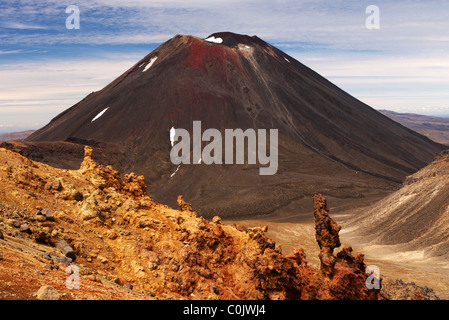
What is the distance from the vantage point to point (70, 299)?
5.97m

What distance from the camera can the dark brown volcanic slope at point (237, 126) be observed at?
182 ft

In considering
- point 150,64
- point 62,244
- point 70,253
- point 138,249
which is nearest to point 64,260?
point 70,253

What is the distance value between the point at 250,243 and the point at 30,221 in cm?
464

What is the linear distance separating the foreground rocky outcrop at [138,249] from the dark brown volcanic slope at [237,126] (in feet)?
122

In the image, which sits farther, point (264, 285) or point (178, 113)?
point (178, 113)

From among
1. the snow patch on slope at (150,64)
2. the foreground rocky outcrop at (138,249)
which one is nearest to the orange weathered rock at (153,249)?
the foreground rocky outcrop at (138,249)

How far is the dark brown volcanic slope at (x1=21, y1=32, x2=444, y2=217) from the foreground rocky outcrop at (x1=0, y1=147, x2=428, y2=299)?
37.3 meters

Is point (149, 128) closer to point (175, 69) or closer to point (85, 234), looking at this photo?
point (175, 69)

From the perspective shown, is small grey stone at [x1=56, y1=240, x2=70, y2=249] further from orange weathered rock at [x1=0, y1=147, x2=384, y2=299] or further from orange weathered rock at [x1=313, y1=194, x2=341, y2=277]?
orange weathered rock at [x1=313, y1=194, x2=341, y2=277]

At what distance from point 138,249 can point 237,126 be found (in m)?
62.4

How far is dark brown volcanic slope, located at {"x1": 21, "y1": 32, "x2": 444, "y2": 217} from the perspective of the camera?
5534cm

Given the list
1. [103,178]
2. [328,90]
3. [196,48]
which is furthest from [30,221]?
[328,90]

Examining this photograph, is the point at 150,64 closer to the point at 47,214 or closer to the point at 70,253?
the point at 47,214

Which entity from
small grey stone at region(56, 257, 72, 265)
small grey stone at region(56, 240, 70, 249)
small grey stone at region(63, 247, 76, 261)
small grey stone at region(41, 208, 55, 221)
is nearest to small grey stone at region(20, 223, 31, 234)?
small grey stone at region(41, 208, 55, 221)
